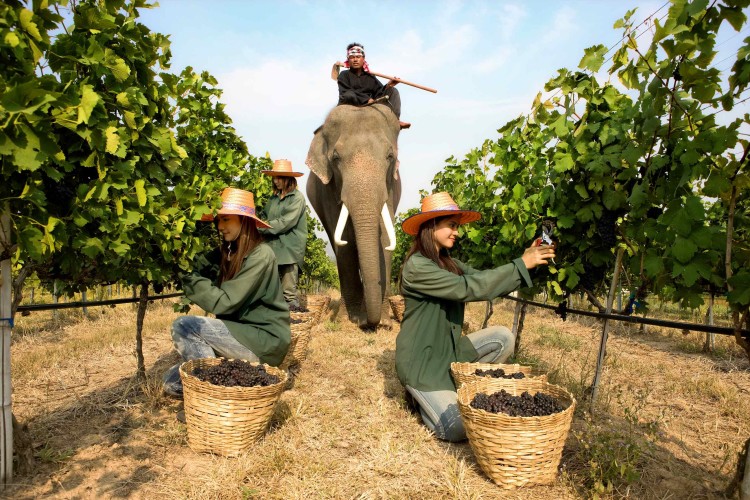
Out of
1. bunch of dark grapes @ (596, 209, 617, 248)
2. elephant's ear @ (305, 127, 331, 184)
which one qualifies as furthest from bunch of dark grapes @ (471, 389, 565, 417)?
elephant's ear @ (305, 127, 331, 184)

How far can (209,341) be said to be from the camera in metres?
4.15

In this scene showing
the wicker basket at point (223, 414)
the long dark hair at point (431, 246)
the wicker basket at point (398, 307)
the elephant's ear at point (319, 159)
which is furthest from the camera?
the wicker basket at point (398, 307)

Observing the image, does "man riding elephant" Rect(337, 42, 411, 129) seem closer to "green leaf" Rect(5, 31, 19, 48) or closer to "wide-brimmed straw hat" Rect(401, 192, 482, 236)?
"wide-brimmed straw hat" Rect(401, 192, 482, 236)

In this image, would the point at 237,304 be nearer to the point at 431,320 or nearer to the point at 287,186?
the point at 431,320

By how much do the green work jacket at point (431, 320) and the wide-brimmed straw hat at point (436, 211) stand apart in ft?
1.01

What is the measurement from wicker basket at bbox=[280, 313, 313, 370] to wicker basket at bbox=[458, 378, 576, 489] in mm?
2634

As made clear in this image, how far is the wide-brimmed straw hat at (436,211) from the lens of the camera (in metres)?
4.07

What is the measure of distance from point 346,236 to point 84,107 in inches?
282

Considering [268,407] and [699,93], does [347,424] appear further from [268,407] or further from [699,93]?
[699,93]

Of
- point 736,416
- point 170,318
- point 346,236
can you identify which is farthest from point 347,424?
point 170,318

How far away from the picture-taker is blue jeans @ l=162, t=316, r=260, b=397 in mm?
4109

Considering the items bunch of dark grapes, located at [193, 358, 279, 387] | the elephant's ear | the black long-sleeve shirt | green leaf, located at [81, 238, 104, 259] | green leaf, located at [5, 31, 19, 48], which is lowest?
bunch of dark grapes, located at [193, 358, 279, 387]

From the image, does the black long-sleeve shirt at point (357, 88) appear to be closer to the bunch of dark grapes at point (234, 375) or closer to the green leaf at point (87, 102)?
the bunch of dark grapes at point (234, 375)

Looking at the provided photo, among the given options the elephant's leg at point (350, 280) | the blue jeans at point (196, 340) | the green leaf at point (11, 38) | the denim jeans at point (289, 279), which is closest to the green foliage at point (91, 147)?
the green leaf at point (11, 38)
